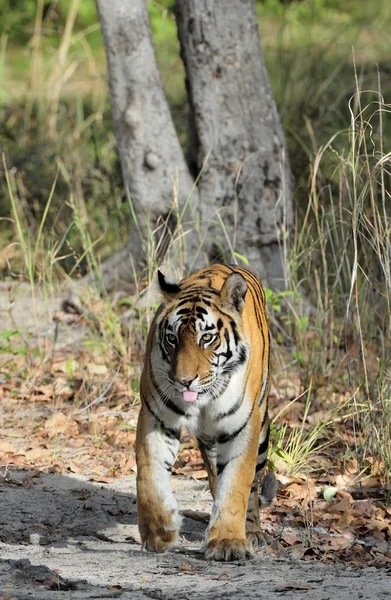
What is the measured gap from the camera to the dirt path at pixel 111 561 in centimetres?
360

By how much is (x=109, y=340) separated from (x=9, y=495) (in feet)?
5.88

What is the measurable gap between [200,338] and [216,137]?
3.34 m

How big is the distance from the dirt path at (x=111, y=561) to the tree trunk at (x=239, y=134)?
2342mm

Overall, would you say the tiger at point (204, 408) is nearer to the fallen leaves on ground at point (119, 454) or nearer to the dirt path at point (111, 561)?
the dirt path at point (111, 561)

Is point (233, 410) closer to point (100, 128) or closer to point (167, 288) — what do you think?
point (167, 288)

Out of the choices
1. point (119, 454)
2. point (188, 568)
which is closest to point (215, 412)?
point (188, 568)

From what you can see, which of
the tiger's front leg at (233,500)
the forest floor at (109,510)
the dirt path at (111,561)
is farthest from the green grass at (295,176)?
the tiger's front leg at (233,500)

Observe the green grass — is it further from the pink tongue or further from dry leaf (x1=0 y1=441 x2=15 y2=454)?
the pink tongue

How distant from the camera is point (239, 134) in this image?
719 cm

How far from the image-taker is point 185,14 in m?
7.11

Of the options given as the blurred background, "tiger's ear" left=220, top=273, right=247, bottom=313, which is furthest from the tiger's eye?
the blurred background

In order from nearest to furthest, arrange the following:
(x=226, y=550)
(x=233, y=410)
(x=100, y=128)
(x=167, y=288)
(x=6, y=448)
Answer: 1. (x=226, y=550)
2. (x=233, y=410)
3. (x=167, y=288)
4. (x=6, y=448)
5. (x=100, y=128)

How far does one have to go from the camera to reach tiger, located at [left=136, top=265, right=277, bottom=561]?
13.5 feet

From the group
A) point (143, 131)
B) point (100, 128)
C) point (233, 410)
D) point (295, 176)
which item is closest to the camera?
point (233, 410)
